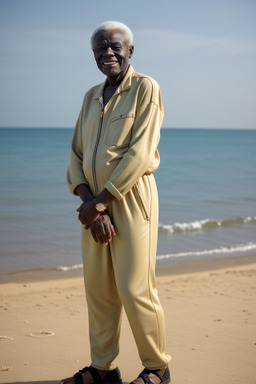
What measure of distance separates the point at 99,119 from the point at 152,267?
2.70ft

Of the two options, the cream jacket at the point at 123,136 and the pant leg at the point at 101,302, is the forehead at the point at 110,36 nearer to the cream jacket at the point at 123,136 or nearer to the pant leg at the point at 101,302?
the cream jacket at the point at 123,136

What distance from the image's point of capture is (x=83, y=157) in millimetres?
2865

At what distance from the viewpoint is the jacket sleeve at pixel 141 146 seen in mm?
2576

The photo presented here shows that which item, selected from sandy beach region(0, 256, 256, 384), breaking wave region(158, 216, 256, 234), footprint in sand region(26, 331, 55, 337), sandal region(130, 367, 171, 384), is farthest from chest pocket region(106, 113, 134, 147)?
breaking wave region(158, 216, 256, 234)

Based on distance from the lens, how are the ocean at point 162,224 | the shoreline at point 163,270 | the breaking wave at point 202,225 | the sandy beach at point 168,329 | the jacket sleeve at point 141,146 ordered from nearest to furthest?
the jacket sleeve at point 141,146, the sandy beach at point 168,329, the shoreline at point 163,270, the ocean at point 162,224, the breaking wave at point 202,225

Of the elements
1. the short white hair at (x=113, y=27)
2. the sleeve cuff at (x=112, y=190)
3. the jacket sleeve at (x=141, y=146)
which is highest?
the short white hair at (x=113, y=27)

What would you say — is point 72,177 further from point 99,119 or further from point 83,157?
point 99,119

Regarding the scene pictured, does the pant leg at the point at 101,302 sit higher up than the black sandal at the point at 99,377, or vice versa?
the pant leg at the point at 101,302

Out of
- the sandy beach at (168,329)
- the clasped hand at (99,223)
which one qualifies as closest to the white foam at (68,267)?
the sandy beach at (168,329)

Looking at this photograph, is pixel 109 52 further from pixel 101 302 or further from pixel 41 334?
pixel 41 334

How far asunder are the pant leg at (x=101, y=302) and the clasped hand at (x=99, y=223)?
0.11 m

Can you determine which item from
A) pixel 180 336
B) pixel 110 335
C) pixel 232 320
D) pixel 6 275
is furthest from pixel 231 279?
pixel 110 335

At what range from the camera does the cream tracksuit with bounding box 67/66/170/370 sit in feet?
8.61

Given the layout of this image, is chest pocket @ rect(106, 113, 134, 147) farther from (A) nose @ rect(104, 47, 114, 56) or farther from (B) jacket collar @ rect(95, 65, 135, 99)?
(A) nose @ rect(104, 47, 114, 56)
